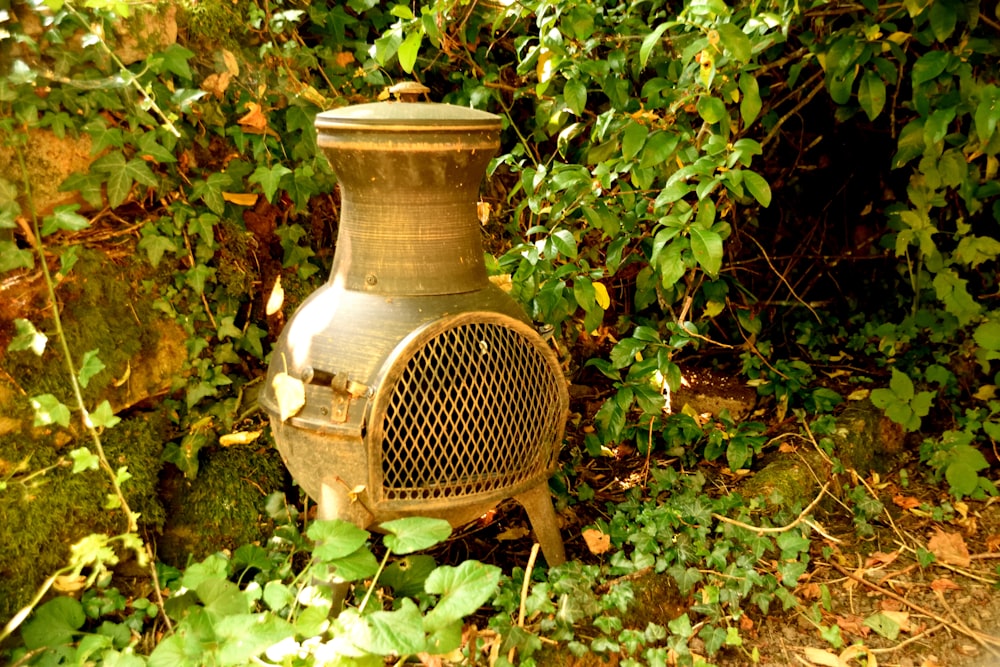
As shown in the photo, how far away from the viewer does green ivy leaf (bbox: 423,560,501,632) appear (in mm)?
1779

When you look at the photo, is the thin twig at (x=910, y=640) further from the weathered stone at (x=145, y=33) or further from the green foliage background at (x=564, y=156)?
the weathered stone at (x=145, y=33)

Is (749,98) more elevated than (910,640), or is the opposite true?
(749,98)

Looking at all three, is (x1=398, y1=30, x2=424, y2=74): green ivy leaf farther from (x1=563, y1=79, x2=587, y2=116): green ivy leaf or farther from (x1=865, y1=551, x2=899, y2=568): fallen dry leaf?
(x1=865, y1=551, x2=899, y2=568): fallen dry leaf

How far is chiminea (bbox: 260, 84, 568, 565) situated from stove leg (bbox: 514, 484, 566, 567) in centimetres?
10

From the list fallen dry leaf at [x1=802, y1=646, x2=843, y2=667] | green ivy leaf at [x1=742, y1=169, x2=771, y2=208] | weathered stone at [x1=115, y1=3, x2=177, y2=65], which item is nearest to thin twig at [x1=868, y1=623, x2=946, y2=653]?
fallen dry leaf at [x1=802, y1=646, x2=843, y2=667]

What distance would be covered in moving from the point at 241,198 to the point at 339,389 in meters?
1.08

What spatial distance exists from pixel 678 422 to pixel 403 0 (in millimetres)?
1903

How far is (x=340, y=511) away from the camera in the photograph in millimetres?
2090

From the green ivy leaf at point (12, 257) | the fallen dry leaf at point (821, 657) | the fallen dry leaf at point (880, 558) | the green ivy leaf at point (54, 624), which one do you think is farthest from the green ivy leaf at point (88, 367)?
the fallen dry leaf at point (880, 558)

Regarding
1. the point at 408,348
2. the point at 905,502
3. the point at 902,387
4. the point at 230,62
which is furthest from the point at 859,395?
the point at 230,62

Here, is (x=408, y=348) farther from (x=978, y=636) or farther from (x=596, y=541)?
(x=978, y=636)

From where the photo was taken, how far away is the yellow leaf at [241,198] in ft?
9.06

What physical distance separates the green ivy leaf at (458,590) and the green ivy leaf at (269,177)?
141 cm

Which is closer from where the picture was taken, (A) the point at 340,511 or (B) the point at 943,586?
(A) the point at 340,511
